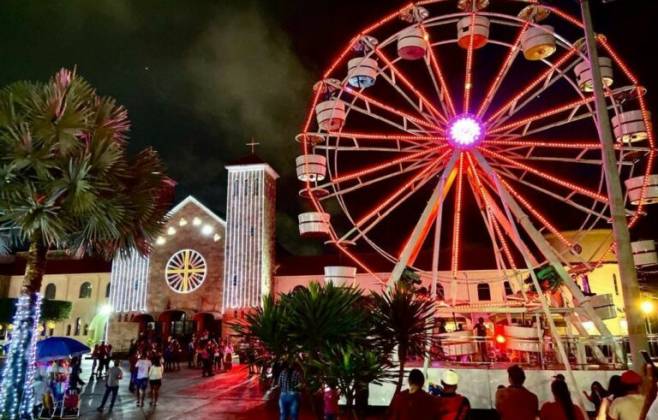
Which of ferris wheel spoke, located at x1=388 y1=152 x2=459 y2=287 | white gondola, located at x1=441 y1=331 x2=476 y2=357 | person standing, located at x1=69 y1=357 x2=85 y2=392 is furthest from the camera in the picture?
person standing, located at x1=69 y1=357 x2=85 y2=392

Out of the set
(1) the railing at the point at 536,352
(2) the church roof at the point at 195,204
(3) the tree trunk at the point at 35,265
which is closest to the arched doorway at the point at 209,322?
(2) the church roof at the point at 195,204

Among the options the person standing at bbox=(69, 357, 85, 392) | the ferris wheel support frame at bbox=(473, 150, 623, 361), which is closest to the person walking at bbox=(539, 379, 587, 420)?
the ferris wheel support frame at bbox=(473, 150, 623, 361)

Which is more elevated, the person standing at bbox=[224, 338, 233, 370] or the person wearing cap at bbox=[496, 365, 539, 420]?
the person wearing cap at bbox=[496, 365, 539, 420]

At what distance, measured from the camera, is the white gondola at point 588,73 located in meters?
13.7

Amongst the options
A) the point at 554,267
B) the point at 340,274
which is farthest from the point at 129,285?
the point at 554,267

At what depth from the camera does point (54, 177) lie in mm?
11180

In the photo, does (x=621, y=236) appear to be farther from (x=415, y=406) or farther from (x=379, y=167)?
(x=379, y=167)

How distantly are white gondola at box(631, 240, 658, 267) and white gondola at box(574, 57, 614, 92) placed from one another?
5.24m

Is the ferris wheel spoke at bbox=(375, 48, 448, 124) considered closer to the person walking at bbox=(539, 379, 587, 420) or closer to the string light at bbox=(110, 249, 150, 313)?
the person walking at bbox=(539, 379, 587, 420)

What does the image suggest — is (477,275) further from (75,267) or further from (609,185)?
(75,267)

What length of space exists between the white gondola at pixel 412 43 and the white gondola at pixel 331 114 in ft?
8.78

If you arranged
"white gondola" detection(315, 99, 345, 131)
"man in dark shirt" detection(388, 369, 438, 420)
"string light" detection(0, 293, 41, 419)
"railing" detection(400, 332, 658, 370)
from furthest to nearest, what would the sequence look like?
"white gondola" detection(315, 99, 345, 131) < "railing" detection(400, 332, 658, 370) < "string light" detection(0, 293, 41, 419) < "man in dark shirt" detection(388, 369, 438, 420)

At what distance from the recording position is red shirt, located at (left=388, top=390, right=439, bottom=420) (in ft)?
15.9

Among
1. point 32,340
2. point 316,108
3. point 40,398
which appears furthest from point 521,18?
point 40,398
